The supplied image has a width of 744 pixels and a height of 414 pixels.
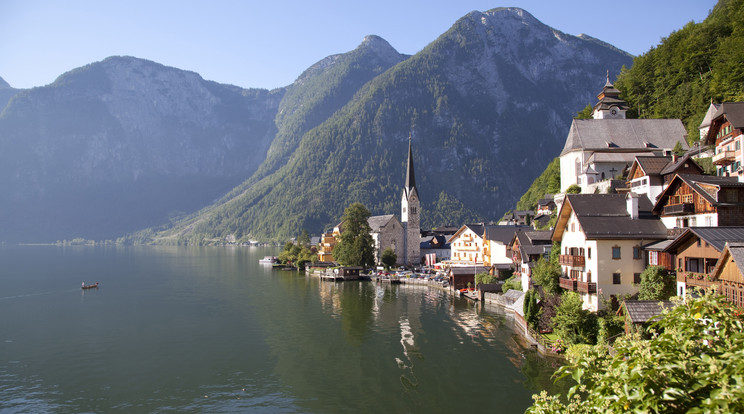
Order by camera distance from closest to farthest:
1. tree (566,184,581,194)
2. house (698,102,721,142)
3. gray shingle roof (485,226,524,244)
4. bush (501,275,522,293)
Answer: house (698,102,721,142), bush (501,275,522,293), tree (566,184,581,194), gray shingle roof (485,226,524,244)

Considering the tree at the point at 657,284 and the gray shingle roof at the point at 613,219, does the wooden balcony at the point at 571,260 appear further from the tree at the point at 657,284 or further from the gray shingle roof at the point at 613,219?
the tree at the point at 657,284

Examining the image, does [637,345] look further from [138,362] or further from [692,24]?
[692,24]

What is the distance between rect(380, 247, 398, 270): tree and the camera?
366 feet

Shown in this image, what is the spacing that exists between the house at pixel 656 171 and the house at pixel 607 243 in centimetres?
214

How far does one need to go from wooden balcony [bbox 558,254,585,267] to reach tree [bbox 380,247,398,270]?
6845cm

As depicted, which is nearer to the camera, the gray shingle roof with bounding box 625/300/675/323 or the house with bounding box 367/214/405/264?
the gray shingle roof with bounding box 625/300/675/323

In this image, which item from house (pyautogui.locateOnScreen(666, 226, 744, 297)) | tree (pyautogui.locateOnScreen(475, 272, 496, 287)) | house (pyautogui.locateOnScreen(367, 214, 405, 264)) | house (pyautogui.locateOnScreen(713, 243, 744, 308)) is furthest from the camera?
house (pyautogui.locateOnScreen(367, 214, 405, 264))

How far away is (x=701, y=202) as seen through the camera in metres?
36.6

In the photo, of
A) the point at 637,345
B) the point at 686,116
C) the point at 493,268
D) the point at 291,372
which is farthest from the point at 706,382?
the point at 686,116

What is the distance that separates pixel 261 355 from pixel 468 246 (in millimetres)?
61375

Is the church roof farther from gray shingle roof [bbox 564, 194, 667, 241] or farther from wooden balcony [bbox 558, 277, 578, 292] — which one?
wooden balcony [bbox 558, 277, 578, 292]

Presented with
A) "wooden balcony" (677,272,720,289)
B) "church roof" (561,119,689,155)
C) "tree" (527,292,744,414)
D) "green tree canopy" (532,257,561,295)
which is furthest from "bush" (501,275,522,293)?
"tree" (527,292,744,414)

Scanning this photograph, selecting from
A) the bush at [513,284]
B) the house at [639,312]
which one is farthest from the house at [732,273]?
the bush at [513,284]

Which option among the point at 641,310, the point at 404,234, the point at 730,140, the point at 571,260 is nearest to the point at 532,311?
the point at 571,260
